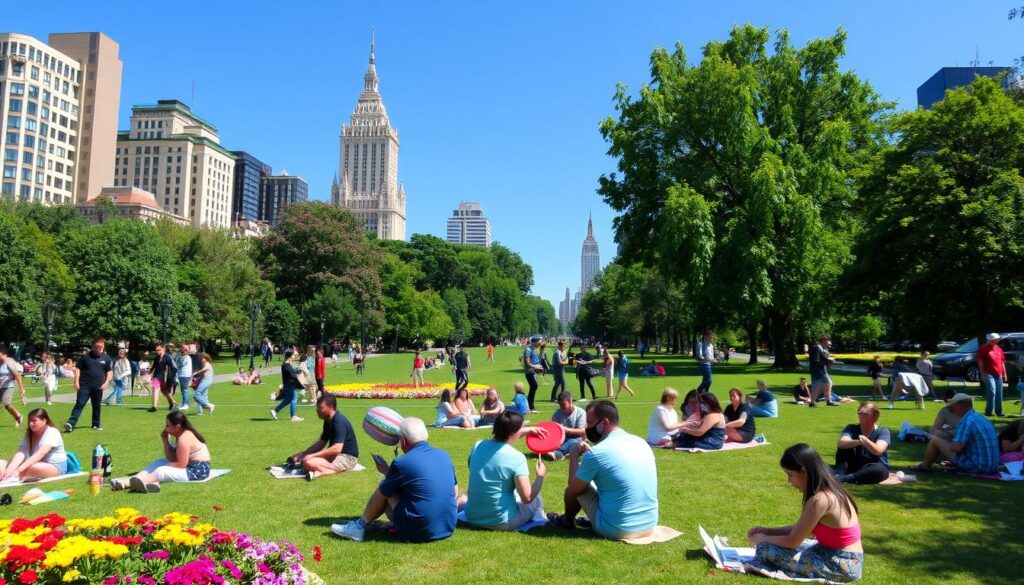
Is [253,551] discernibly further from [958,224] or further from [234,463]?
[958,224]

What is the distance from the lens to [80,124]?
116 metres

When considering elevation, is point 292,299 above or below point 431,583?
above

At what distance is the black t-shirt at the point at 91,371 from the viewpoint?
46.9ft

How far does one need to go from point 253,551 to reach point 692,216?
2964cm

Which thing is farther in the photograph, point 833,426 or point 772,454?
point 833,426

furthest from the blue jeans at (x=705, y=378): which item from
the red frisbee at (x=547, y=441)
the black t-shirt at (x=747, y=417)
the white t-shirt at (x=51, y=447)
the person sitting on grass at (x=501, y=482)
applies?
the white t-shirt at (x=51, y=447)

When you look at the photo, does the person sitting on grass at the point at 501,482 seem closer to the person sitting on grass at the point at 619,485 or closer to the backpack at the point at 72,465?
the person sitting on grass at the point at 619,485

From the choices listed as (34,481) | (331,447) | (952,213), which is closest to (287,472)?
(331,447)

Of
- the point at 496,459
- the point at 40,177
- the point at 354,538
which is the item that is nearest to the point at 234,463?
the point at 354,538

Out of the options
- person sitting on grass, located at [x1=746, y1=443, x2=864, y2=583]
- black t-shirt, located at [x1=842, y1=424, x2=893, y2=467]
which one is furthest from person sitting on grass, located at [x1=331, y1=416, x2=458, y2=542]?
black t-shirt, located at [x1=842, y1=424, x2=893, y2=467]

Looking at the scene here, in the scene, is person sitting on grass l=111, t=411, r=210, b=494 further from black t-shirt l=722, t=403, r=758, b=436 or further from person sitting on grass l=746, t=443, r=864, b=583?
black t-shirt l=722, t=403, r=758, b=436

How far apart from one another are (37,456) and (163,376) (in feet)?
35.1

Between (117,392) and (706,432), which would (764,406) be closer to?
(706,432)

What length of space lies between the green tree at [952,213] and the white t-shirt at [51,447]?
24.6 meters
